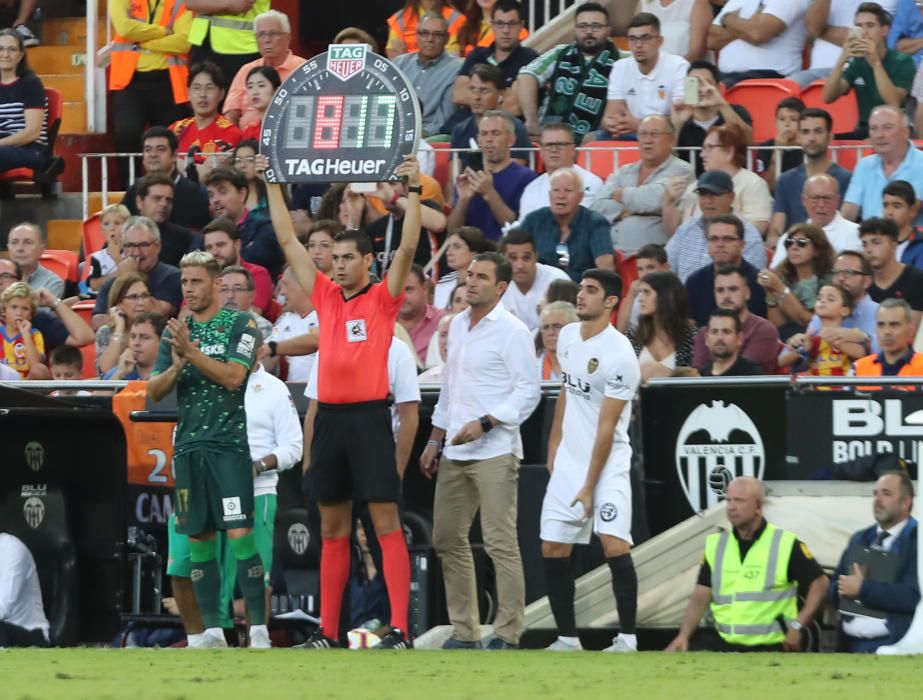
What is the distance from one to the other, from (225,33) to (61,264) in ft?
9.00

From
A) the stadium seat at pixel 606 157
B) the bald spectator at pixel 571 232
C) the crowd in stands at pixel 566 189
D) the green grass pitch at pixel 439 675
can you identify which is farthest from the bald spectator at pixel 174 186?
the green grass pitch at pixel 439 675

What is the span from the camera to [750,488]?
1027cm

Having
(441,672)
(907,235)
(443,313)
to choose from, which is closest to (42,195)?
(443,313)

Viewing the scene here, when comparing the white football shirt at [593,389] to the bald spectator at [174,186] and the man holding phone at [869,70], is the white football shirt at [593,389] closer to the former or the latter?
the man holding phone at [869,70]

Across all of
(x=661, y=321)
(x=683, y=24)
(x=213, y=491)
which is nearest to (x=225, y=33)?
(x=683, y=24)

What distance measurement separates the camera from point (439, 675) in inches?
297

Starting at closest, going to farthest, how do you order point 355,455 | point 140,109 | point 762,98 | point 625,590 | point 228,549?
1. point 355,455
2. point 625,590
3. point 228,549
4. point 762,98
5. point 140,109

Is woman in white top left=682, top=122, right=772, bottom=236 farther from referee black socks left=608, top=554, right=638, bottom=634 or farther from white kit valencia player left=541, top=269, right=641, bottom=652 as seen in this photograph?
referee black socks left=608, top=554, right=638, bottom=634

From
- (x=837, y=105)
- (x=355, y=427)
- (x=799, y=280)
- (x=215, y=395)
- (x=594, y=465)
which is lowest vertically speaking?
(x=594, y=465)

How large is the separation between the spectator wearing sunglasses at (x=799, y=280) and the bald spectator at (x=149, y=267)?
417cm

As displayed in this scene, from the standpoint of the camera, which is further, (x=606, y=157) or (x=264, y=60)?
(x=264, y=60)

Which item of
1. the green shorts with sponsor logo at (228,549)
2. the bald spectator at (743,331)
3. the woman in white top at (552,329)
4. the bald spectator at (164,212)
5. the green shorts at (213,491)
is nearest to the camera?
the green shorts at (213,491)

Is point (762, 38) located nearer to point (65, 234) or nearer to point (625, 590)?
point (65, 234)

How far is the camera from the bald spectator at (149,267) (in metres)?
13.7
